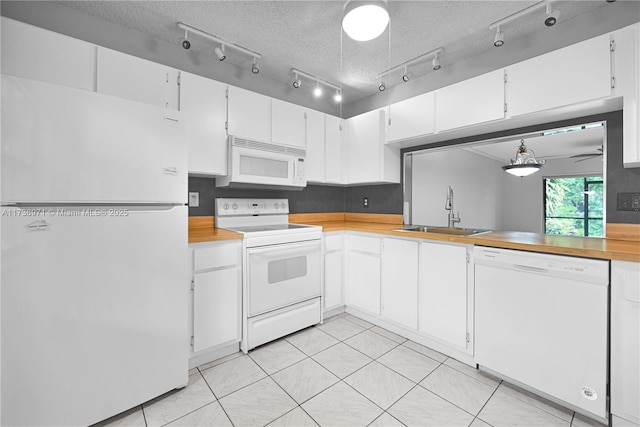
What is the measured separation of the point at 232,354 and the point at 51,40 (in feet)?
8.02

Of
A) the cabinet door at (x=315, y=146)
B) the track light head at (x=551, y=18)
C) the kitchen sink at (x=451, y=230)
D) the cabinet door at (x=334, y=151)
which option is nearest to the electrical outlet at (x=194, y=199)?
the cabinet door at (x=315, y=146)

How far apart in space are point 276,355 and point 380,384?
83 cm

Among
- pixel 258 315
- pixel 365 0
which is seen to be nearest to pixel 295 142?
pixel 365 0

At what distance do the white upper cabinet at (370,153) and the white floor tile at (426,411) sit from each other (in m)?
2.02

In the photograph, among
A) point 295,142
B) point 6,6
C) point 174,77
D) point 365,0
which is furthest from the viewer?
point 295,142

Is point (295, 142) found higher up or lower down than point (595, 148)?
higher up

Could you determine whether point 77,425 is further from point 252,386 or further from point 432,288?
point 432,288

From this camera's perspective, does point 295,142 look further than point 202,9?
Yes

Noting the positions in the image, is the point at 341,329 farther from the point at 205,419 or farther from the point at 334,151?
the point at 334,151

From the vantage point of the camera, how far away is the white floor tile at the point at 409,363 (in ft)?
6.34

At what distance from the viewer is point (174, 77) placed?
210 cm

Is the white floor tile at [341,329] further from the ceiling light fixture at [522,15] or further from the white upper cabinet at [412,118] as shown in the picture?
the ceiling light fixture at [522,15]

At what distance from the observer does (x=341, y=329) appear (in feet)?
8.55

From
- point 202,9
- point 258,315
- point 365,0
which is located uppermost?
point 202,9
